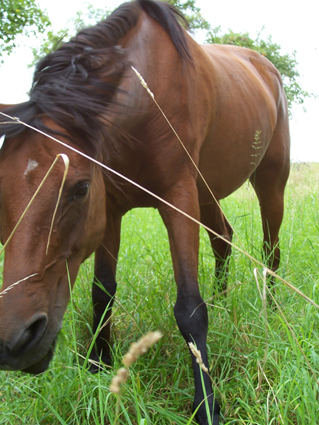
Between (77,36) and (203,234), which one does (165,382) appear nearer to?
(77,36)

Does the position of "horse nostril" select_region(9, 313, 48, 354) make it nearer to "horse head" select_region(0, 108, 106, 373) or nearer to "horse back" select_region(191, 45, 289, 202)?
"horse head" select_region(0, 108, 106, 373)

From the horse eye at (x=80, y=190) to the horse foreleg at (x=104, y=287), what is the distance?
90 centimetres

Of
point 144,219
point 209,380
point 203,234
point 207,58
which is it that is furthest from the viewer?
point 144,219

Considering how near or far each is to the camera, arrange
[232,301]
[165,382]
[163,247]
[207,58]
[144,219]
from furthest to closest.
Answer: [144,219], [163,247], [207,58], [232,301], [165,382]

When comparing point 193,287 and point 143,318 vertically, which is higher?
point 193,287

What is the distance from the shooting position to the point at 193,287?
207 cm

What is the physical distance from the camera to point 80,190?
1655 millimetres

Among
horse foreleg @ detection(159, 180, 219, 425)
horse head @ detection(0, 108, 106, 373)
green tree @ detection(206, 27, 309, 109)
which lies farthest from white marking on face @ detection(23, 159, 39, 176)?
green tree @ detection(206, 27, 309, 109)

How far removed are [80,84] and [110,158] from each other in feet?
1.33

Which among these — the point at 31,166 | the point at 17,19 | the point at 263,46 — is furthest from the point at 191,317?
the point at 263,46

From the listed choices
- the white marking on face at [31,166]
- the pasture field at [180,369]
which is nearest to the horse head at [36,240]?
the white marking on face at [31,166]

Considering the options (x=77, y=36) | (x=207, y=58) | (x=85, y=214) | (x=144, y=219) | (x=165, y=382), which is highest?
(x=77, y=36)

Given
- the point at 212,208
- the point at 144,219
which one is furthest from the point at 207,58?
the point at 144,219

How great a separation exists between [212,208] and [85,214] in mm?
2163
